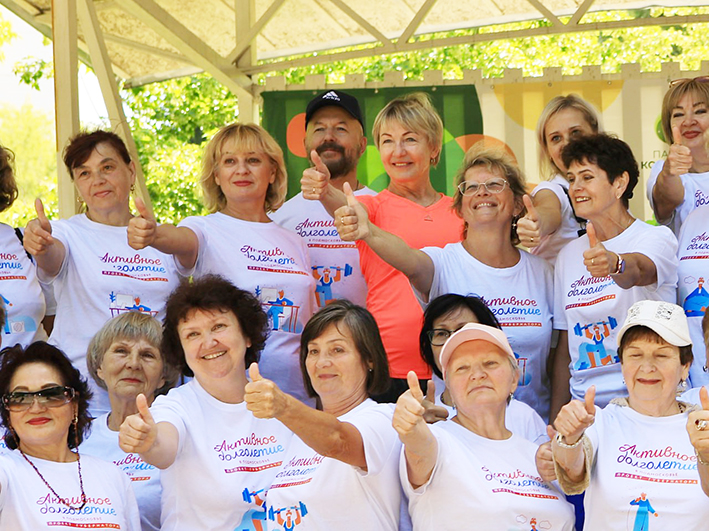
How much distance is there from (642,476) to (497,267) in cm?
118

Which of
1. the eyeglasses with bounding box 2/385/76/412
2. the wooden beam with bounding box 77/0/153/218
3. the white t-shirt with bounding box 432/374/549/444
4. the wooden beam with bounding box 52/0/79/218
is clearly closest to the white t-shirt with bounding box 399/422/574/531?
the white t-shirt with bounding box 432/374/549/444

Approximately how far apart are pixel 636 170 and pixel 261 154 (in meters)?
1.56

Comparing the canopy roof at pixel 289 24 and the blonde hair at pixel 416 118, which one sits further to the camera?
the canopy roof at pixel 289 24

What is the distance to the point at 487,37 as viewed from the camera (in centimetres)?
687

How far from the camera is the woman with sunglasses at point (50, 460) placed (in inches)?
130

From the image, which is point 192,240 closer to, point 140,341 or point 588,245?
point 140,341

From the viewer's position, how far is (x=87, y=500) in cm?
338

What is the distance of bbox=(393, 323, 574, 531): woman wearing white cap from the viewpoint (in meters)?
3.20

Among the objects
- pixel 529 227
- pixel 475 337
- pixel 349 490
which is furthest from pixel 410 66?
pixel 349 490

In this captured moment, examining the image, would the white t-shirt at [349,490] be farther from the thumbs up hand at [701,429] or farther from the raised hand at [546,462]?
the thumbs up hand at [701,429]

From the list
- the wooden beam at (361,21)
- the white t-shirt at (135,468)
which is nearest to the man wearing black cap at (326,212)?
the white t-shirt at (135,468)

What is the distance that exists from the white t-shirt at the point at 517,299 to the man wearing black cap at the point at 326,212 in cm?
61

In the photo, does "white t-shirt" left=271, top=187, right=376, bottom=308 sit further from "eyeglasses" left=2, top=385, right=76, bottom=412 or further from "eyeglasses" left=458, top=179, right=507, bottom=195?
"eyeglasses" left=2, top=385, right=76, bottom=412

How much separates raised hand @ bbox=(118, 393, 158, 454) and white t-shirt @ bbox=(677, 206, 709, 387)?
204cm
